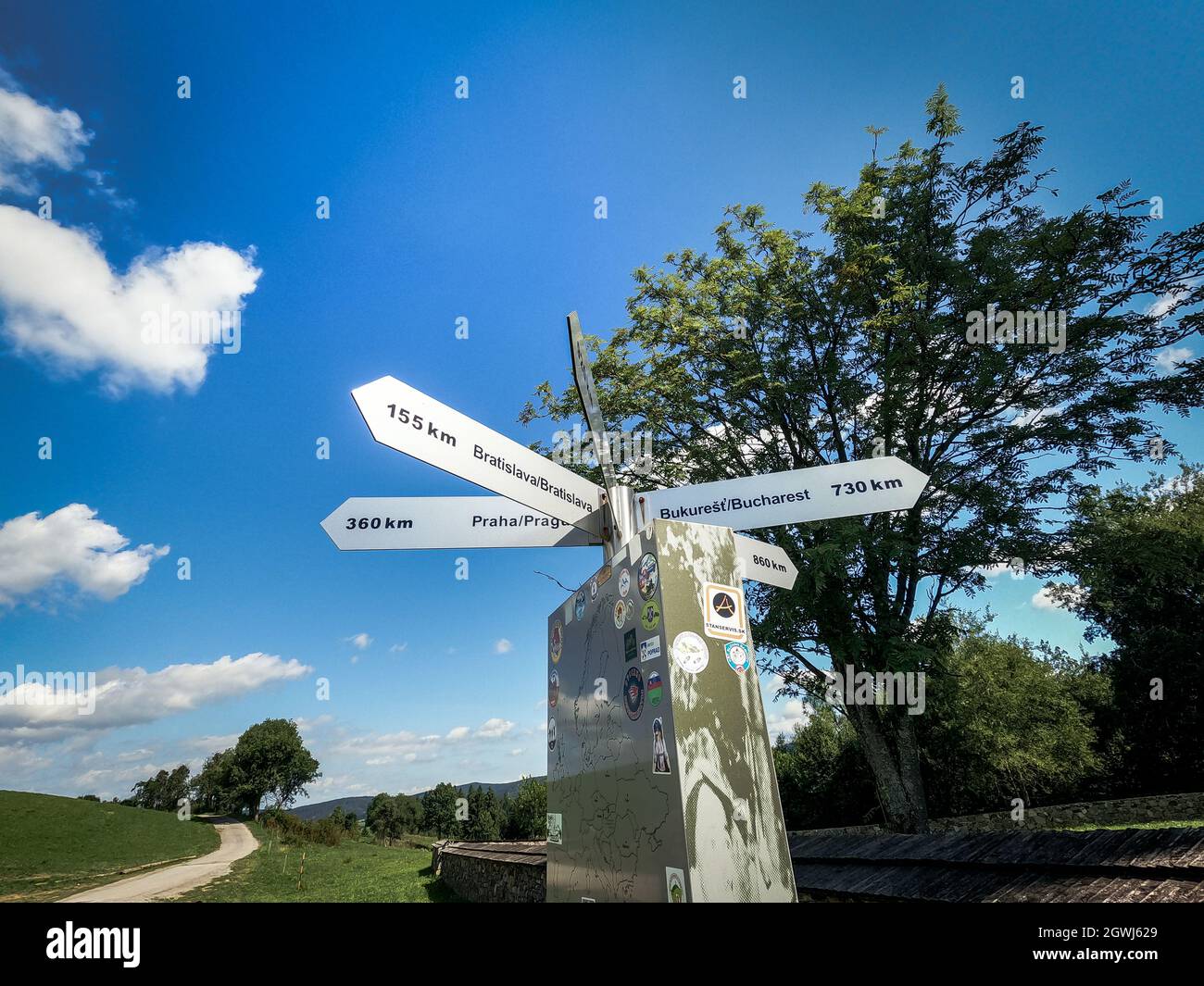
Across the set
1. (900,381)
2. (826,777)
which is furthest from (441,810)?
(900,381)

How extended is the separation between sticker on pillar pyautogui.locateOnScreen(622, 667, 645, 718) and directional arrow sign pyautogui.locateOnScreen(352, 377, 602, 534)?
105cm

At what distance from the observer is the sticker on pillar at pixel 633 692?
273 centimetres

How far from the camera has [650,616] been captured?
2730 millimetres

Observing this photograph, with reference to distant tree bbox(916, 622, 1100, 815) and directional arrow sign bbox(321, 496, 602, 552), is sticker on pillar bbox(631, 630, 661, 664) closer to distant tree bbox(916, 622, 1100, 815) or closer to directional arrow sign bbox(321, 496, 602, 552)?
directional arrow sign bbox(321, 496, 602, 552)

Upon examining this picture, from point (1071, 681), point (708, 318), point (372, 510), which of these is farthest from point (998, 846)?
point (1071, 681)

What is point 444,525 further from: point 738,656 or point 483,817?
point 483,817

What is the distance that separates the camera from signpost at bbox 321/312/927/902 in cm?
237

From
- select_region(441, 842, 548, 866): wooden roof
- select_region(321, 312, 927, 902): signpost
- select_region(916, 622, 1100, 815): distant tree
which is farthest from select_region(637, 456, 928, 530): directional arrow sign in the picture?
select_region(916, 622, 1100, 815): distant tree

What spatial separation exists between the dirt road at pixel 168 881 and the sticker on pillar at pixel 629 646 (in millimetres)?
11424

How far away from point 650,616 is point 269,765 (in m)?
70.2

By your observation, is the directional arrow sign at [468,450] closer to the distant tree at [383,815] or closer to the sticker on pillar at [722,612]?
the sticker on pillar at [722,612]
